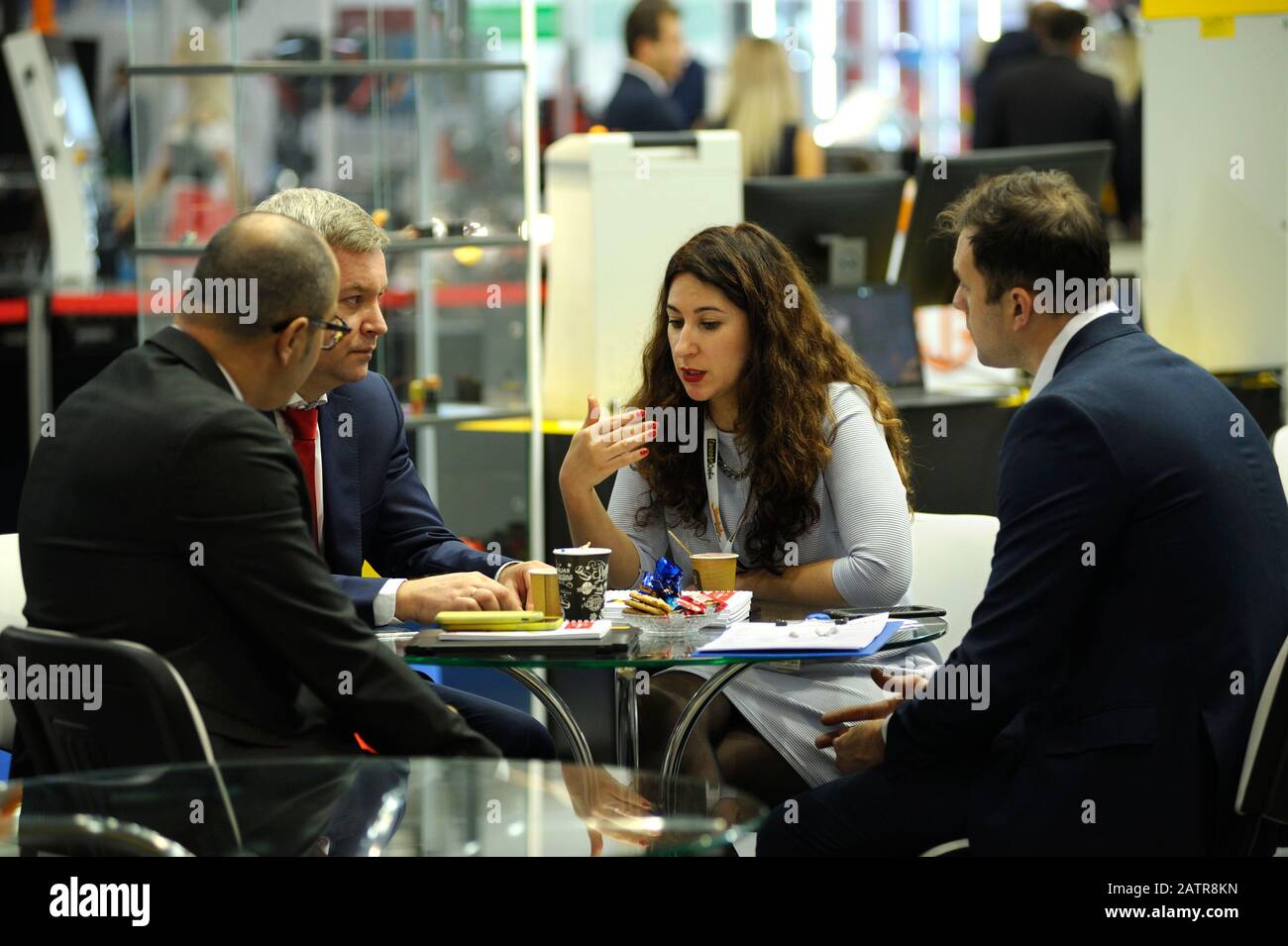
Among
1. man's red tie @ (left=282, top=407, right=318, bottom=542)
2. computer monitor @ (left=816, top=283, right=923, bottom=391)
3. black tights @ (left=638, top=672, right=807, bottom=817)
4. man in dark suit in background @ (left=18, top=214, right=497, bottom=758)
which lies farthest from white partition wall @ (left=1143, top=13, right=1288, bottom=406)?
man in dark suit in background @ (left=18, top=214, right=497, bottom=758)

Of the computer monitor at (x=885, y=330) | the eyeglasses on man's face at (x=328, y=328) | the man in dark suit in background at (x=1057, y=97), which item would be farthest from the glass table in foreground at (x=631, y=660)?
the man in dark suit in background at (x=1057, y=97)

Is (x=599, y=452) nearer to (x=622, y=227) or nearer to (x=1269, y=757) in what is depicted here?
(x=1269, y=757)

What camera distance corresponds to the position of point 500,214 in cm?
534

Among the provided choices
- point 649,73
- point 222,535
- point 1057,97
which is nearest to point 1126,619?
point 222,535

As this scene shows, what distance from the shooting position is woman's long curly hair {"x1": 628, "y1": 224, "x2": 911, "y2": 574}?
3.23 m

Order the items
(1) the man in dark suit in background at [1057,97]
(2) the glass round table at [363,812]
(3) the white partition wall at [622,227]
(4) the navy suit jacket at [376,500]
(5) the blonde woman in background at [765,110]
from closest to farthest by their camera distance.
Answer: (2) the glass round table at [363,812] → (4) the navy suit jacket at [376,500] → (3) the white partition wall at [622,227] → (5) the blonde woman in background at [765,110] → (1) the man in dark suit in background at [1057,97]

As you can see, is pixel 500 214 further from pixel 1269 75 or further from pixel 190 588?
pixel 190 588

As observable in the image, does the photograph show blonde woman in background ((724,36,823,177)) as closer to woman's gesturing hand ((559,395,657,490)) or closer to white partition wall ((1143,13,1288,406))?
white partition wall ((1143,13,1288,406))

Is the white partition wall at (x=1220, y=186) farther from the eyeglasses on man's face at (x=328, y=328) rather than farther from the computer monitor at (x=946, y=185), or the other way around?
the eyeglasses on man's face at (x=328, y=328)

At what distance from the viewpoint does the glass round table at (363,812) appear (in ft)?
5.90

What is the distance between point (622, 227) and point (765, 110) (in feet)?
9.77

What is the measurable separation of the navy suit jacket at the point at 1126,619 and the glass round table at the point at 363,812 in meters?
0.66

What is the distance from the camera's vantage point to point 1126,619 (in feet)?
7.78

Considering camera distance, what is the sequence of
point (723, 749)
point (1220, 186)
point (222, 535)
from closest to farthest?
point (222, 535) → point (723, 749) → point (1220, 186)
